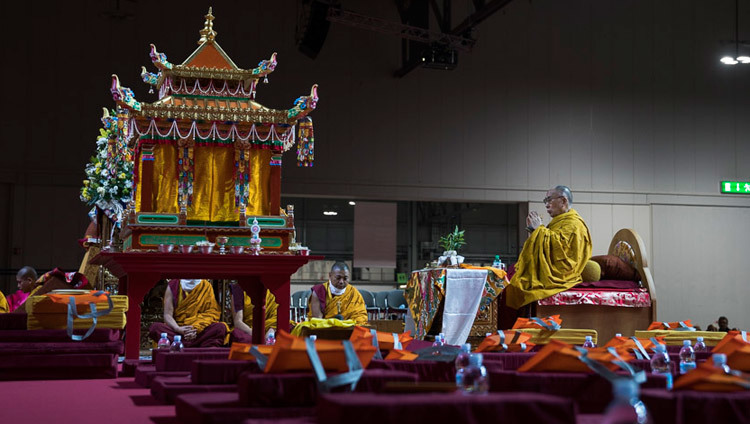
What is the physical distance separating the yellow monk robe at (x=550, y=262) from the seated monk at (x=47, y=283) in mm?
4116

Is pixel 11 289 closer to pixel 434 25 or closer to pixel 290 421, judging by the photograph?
pixel 434 25

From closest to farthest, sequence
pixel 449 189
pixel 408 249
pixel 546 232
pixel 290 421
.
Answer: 1. pixel 290 421
2. pixel 546 232
3. pixel 449 189
4. pixel 408 249

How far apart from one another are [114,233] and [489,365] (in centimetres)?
551

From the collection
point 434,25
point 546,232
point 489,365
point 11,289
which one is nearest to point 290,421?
point 489,365

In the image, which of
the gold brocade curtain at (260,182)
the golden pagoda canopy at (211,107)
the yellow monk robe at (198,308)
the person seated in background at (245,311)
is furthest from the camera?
the person seated in background at (245,311)

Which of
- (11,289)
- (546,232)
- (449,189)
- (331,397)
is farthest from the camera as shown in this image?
(449,189)

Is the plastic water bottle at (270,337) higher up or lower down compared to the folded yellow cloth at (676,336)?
lower down

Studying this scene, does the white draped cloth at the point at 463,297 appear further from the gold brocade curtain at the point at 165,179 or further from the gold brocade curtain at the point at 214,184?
the gold brocade curtain at the point at 165,179

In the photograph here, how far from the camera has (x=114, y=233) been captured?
835cm

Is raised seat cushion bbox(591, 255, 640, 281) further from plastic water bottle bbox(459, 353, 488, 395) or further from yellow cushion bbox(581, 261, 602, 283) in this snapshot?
plastic water bottle bbox(459, 353, 488, 395)

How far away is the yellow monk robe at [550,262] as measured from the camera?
8062 mm

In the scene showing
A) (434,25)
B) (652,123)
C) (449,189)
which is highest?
(434,25)

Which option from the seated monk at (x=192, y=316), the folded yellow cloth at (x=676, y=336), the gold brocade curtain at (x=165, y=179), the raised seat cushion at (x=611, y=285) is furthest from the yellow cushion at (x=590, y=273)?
the gold brocade curtain at (x=165, y=179)

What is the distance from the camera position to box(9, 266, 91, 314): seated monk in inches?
319
